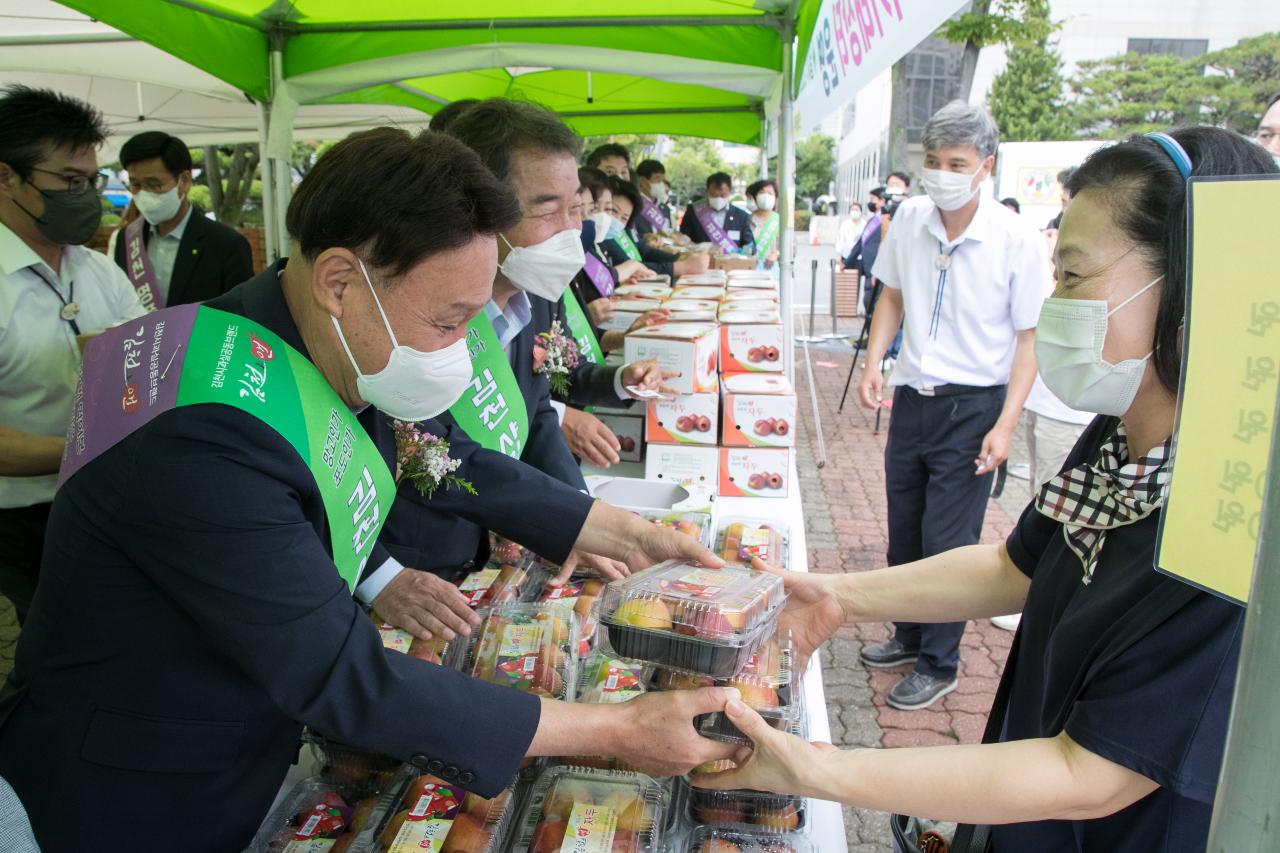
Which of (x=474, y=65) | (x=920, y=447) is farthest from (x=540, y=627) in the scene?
(x=474, y=65)

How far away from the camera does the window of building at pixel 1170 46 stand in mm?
60750

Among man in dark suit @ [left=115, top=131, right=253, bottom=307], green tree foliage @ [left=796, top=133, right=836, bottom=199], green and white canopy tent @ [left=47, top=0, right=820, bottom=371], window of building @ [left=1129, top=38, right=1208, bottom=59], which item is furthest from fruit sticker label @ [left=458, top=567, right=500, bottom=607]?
window of building @ [left=1129, top=38, right=1208, bottom=59]

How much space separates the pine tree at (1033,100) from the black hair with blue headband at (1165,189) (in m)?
49.8

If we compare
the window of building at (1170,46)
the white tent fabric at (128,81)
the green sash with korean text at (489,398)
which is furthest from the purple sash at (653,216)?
the window of building at (1170,46)

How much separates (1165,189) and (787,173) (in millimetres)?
4500

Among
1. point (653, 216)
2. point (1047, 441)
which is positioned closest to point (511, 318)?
point (1047, 441)

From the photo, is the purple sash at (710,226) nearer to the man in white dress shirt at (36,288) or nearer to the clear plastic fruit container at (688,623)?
the man in white dress shirt at (36,288)

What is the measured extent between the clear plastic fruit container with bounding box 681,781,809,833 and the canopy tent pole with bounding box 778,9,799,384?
3377 mm

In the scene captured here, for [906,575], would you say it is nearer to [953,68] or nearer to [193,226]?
[193,226]

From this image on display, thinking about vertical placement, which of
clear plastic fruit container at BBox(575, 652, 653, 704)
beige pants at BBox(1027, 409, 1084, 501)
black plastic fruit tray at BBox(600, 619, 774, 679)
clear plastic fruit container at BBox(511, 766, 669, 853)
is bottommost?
beige pants at BBox(1027, 409, 1084, 501)

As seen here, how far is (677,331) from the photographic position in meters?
3.71

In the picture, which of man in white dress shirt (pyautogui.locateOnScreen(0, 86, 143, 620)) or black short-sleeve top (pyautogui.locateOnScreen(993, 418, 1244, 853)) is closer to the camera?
black short-sleeve top (pyautogui.locateOnScreen(993, 418, 1244, 853))

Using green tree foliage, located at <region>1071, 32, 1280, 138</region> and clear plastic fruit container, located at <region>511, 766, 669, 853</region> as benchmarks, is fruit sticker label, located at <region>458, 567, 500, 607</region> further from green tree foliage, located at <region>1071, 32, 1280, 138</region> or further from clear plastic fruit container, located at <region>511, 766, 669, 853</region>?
green tree foliage, located at <region>1071, 32, 1280, 138</region>

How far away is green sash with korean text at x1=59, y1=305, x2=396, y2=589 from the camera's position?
1.34 meters
